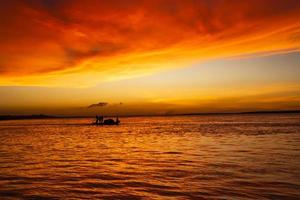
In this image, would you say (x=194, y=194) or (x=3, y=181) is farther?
(x=3, y=181)

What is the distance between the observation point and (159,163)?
21.7 m

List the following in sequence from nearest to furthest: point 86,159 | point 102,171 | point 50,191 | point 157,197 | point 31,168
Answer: point 157,197, point 50,191, point 102,171, point 31,168, point 86,159

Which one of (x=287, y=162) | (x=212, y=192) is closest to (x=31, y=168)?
(x=212, y=192)

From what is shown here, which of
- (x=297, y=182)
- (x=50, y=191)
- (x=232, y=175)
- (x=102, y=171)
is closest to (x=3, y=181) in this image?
(x=50, y=191)

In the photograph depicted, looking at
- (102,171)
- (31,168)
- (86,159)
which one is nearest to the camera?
(102,171)

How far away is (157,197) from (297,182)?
6666 millimetres

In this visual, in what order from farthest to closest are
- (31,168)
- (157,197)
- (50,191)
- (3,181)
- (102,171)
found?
(31,168), (102,171), (3,181), (50,191), (157,197)

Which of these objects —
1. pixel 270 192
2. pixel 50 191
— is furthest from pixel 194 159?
pixel 50 191

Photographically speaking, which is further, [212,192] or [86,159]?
[86,159]

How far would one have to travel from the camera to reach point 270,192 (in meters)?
13.2

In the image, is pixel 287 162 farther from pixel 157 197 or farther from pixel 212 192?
pixel 157 197

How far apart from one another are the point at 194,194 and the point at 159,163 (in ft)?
28.0

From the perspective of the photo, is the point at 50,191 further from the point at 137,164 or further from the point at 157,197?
the point at 137,164

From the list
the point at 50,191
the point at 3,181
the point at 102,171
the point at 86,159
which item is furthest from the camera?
the point at 86,159
